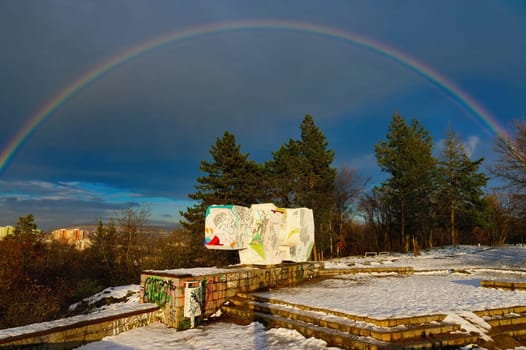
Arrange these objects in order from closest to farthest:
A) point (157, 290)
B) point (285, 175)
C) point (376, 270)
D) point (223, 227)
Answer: point (157, 290) → point (223, 227) → point (376, 270) → point (285, 175)

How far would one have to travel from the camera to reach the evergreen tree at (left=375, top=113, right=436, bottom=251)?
1242 inches

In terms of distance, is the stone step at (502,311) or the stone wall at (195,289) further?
the stone wall at (195,289)

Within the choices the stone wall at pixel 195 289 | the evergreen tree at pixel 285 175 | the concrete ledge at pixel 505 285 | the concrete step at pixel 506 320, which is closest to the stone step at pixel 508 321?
the concrete step at pixel 506 320

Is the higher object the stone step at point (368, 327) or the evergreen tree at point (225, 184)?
the evergreen tree at point (225, 184)

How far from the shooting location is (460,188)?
31406mm

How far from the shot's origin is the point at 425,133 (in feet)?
118

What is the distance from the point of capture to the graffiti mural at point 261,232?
12.3m

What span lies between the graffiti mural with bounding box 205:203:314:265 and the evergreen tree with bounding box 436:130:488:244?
21.9 meters

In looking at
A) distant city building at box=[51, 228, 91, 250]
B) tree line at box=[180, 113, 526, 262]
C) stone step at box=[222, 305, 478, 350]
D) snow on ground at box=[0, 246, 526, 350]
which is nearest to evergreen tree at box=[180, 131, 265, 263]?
tree line at box=[180, 113, 526, 262]

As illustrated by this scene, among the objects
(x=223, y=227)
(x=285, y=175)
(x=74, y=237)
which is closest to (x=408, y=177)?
(x=285, y=175)

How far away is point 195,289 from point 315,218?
22565 millimetres

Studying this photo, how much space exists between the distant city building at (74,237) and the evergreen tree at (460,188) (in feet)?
109

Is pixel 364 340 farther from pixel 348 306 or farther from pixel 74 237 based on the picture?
pixel 74 237

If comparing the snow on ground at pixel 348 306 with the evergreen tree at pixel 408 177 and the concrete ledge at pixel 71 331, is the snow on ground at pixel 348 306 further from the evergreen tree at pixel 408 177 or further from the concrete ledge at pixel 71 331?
the evergreen tree at pixel 408 177
